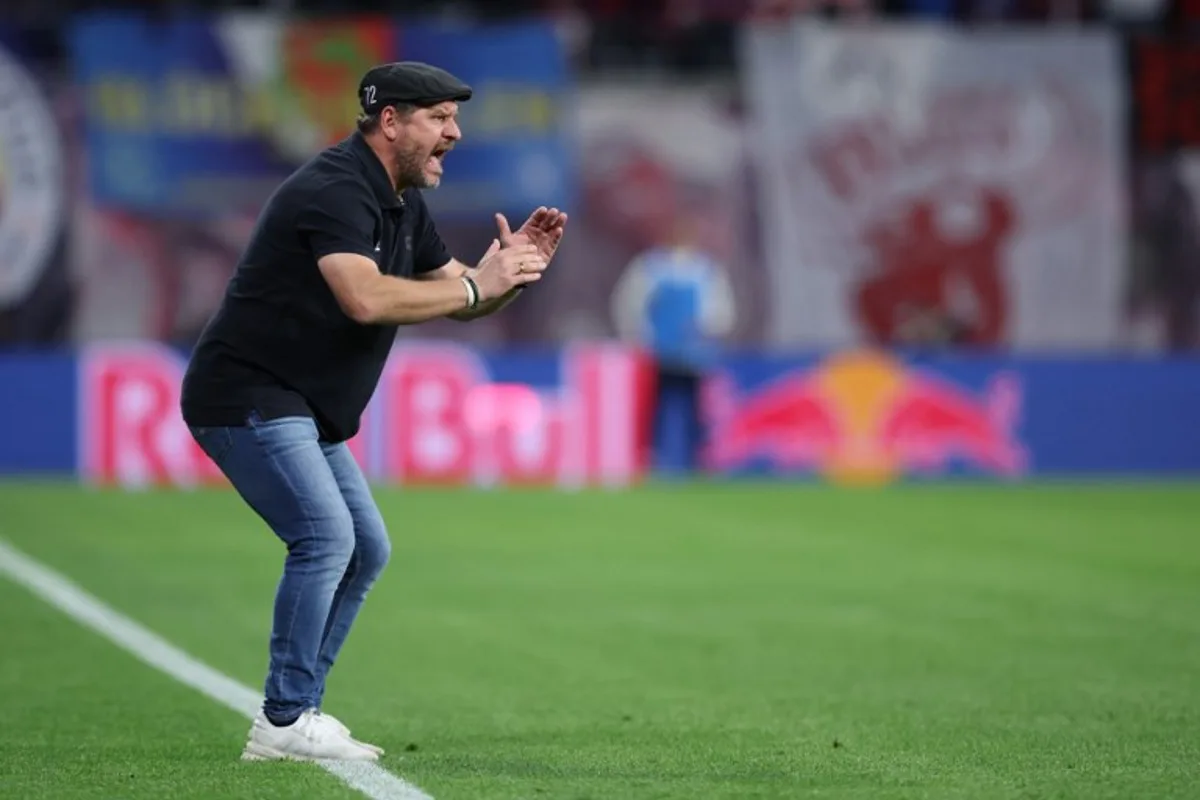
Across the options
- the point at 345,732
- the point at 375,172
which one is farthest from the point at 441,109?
the point at 345,732

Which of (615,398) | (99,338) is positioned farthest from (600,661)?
(99,338)

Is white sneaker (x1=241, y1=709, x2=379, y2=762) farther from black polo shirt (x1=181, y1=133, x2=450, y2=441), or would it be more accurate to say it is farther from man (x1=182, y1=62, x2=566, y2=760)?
black polo shirt (x1=181, y1=133, x2=450, y2=441)

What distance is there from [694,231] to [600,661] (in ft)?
51.9

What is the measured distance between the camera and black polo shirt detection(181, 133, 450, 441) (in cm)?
740

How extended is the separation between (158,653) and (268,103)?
1425 centimetres

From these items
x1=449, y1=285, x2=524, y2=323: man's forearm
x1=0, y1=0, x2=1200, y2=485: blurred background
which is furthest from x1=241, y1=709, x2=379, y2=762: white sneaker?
x1=0, y1=0, x2=1200, y2=485: blurred background

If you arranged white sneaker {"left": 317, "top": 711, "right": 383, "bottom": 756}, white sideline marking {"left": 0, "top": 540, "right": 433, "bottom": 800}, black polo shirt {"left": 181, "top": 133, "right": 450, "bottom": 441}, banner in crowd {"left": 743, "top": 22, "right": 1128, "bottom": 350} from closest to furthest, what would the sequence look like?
1. white sideline marking {"left": 0, "top": 540, "right": 433, "bottom": 800}
2. black polo shirt {"left": 181, "top": 133, "right": 450, "bottom": 441}
3. white sneaker {"left": 317, "top": 711, "right": 383, "bottom": 756}
4. banner in crowd {"left": 743, "top": 22, "right": 1128, "bottom": 350}

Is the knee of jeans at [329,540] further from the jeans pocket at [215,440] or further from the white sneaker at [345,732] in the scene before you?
the white sneaker at [345,732]

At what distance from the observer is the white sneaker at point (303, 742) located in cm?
762

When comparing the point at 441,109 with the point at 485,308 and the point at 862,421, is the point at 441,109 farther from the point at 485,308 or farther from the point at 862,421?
the point at 862,421

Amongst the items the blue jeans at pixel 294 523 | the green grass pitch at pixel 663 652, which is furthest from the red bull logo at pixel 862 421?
the blue jeans at pixel 294 523

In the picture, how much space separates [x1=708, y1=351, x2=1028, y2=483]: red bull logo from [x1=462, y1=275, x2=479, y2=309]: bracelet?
15356mm

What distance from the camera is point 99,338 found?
82.6 ft

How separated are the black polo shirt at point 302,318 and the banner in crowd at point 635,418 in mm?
13625
